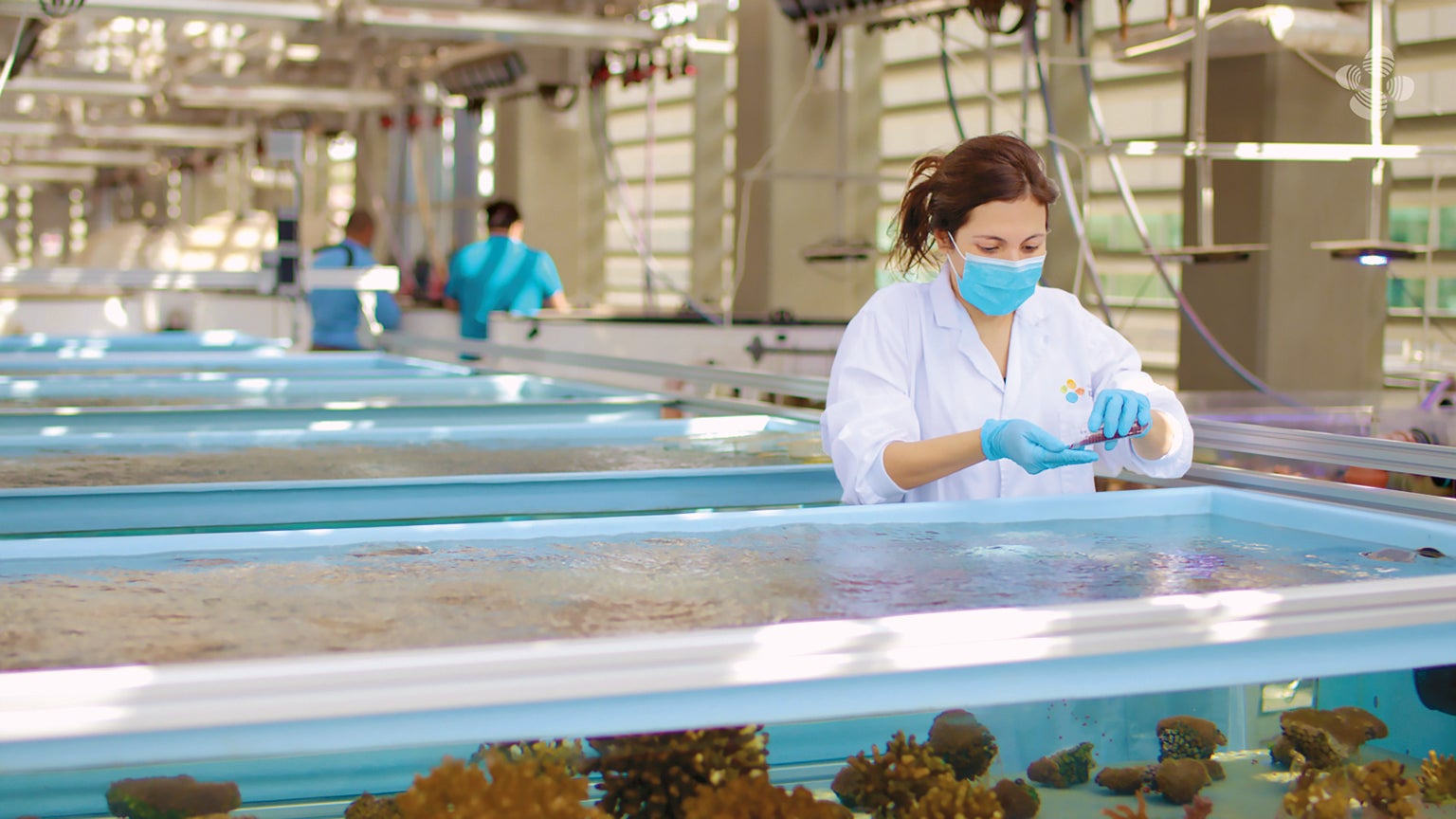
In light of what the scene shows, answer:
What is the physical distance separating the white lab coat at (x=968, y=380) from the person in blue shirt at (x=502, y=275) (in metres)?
4.06

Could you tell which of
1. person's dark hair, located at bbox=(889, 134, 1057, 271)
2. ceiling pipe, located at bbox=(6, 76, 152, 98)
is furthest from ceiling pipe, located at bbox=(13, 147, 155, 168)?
person's dark hair, located at bbox=(889, 134, 1057, 271)

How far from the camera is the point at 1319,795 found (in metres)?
1.18

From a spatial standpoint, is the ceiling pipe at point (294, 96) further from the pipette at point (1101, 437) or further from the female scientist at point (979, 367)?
the pipette at point (1101, 437)

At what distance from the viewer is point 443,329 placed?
6797 mm

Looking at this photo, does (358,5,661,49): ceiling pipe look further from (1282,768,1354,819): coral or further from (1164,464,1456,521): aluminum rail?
(1282,768,1354,819): coral

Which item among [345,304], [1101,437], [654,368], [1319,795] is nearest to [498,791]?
[1319,795]

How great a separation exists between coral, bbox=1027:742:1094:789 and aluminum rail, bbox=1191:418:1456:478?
0.80 m

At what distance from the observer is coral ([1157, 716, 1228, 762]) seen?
1.16 metres

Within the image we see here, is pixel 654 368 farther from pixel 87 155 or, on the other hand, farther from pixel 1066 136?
pixel 87 155

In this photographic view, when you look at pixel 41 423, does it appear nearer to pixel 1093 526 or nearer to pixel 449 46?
pixel 1093 526

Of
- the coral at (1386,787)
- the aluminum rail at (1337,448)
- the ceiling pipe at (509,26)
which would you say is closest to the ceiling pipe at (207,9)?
the ceiling pipe at (509,26)

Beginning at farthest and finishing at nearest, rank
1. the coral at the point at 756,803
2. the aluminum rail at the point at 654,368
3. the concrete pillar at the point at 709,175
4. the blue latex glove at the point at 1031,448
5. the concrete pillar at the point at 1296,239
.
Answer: the concrete pillar at the point at 709,175
the concrete pillar at the point at 1296,239
the aluminum rail at the point at 654,368
the blue latex glove at the point at 1031,448
the coral at the point at 756,803

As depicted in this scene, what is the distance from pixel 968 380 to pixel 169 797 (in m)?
1.25

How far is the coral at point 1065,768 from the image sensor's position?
114 centimetres
